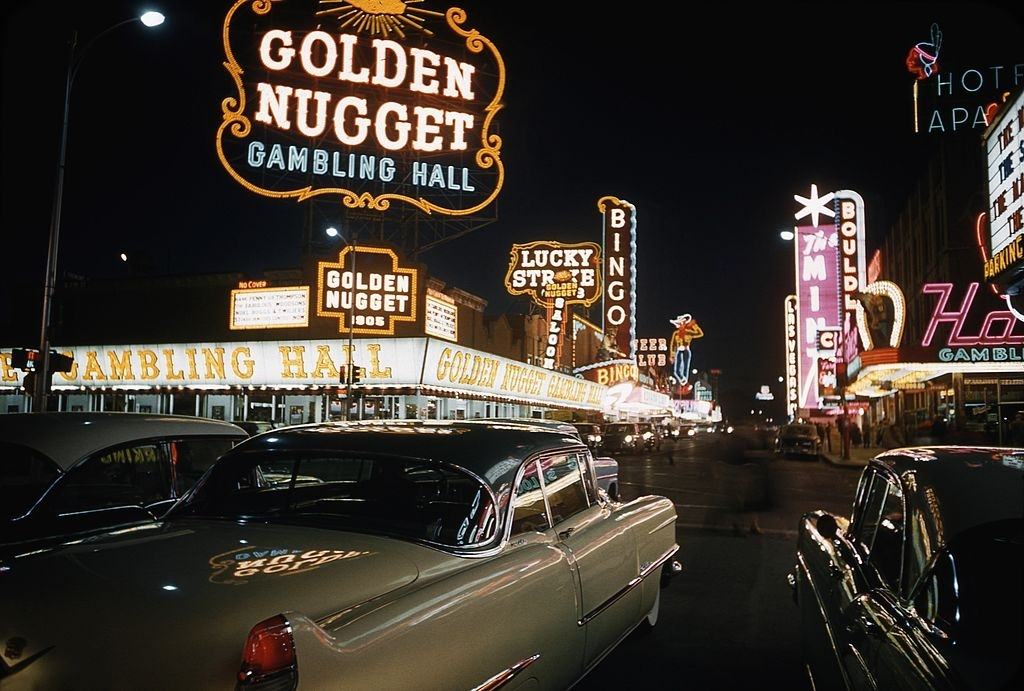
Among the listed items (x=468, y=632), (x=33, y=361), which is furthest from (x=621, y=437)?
(x=468, y=632)

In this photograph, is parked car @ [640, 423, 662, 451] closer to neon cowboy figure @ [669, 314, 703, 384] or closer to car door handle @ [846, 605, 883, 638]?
car door handle @ [846, 605, 883, 638]

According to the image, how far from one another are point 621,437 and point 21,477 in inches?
1101

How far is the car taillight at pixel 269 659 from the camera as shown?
2.10m

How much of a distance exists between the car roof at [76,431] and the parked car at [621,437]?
26.9m

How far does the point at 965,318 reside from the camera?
2480 centimetres

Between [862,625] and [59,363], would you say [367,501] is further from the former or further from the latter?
[59,363]

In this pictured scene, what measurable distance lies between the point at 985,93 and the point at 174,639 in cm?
3418

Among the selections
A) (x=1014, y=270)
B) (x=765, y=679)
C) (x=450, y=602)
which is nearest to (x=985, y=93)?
(x=1014, y=270)

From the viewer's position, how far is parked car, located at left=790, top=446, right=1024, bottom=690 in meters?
2.17

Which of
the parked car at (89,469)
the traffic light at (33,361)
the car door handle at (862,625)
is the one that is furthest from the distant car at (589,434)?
the traffic light at (33,361)

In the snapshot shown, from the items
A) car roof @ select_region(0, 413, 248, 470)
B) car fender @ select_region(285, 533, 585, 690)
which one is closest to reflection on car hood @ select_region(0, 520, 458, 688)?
car fender @ select_region(285, 533, 585, 690)

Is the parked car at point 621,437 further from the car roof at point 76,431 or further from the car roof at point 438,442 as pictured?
the car roof at point 438,442

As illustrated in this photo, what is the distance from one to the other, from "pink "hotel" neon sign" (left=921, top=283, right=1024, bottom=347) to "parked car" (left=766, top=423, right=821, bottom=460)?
7100 millimetres

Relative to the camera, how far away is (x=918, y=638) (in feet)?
8.04
